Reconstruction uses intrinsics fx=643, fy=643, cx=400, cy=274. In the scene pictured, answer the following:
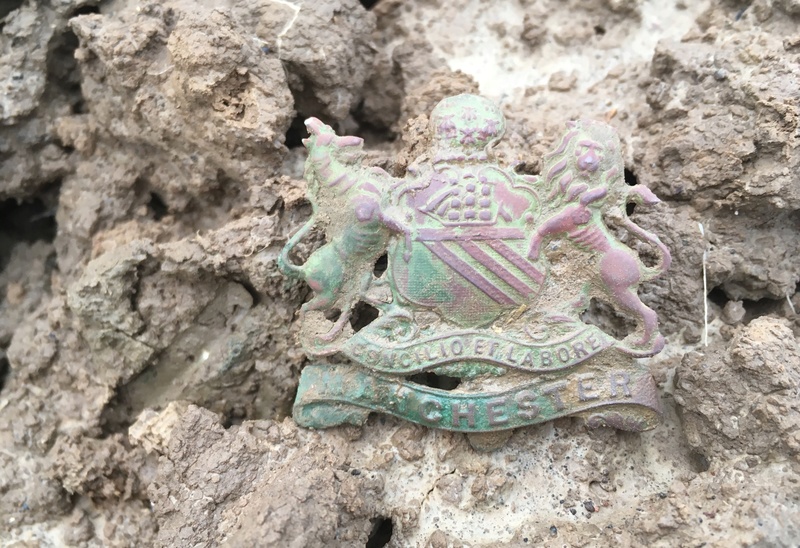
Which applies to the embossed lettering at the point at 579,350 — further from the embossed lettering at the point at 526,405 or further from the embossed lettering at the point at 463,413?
the embossed lettering at the point at 463,413

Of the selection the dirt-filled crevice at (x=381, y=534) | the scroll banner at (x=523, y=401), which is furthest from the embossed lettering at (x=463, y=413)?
the dirt-filled crevice at (x=381, y=534)

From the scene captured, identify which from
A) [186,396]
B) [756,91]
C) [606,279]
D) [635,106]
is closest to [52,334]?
[186,396]

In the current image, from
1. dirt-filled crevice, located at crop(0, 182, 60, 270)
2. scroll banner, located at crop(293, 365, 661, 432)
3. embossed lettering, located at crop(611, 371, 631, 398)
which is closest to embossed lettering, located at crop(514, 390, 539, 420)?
scroll banner, located at crop(293, 365, 661, 432)

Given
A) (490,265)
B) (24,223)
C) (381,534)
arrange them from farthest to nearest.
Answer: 1. (24,223)
2. (381,534)
3. (490,265)

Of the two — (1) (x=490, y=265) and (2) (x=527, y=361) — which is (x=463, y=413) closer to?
(2) (x=527, y=361)

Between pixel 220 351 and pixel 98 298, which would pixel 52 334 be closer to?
pixel 98 298

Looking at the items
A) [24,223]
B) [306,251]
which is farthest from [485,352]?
[24,223]
